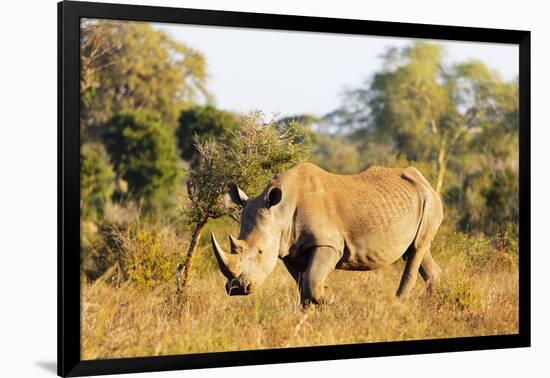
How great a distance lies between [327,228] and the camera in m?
11.2

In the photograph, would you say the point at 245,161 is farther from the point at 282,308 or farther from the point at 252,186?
the point at 282,308

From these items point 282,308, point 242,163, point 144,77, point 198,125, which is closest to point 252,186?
point 242,163

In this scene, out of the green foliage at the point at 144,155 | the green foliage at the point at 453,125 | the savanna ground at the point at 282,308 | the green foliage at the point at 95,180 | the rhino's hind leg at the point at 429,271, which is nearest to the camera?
the savanna ground at the point at 282,308

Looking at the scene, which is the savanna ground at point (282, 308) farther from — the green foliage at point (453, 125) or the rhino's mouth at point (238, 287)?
the green foliage at point (453, 125)

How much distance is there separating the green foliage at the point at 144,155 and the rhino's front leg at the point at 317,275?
33.5 feet

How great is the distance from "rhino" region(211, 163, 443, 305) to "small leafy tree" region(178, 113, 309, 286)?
247 millimetres

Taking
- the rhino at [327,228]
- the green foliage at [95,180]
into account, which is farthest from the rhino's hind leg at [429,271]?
the green foliage at [95,180]

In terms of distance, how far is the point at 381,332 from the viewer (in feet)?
38.1

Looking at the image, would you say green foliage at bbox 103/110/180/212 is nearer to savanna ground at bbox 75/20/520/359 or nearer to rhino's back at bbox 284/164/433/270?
savanna ground at bbox 75/20/520/359

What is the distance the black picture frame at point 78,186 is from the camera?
32.5 ft

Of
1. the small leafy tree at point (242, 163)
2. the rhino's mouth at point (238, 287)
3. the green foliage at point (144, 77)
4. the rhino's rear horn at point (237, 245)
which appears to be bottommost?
the rhino's mouth at point (238, 287)

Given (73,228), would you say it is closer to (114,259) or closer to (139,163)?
(114,259)

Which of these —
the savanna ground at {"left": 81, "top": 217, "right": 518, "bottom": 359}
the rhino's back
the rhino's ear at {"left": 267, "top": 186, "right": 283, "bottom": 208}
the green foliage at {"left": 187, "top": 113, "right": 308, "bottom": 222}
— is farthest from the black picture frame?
the rhino's ear at {"left": 267, "top": 186, "right": 283, "bottom": 208}

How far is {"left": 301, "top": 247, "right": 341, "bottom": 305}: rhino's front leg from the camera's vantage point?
11055mm
